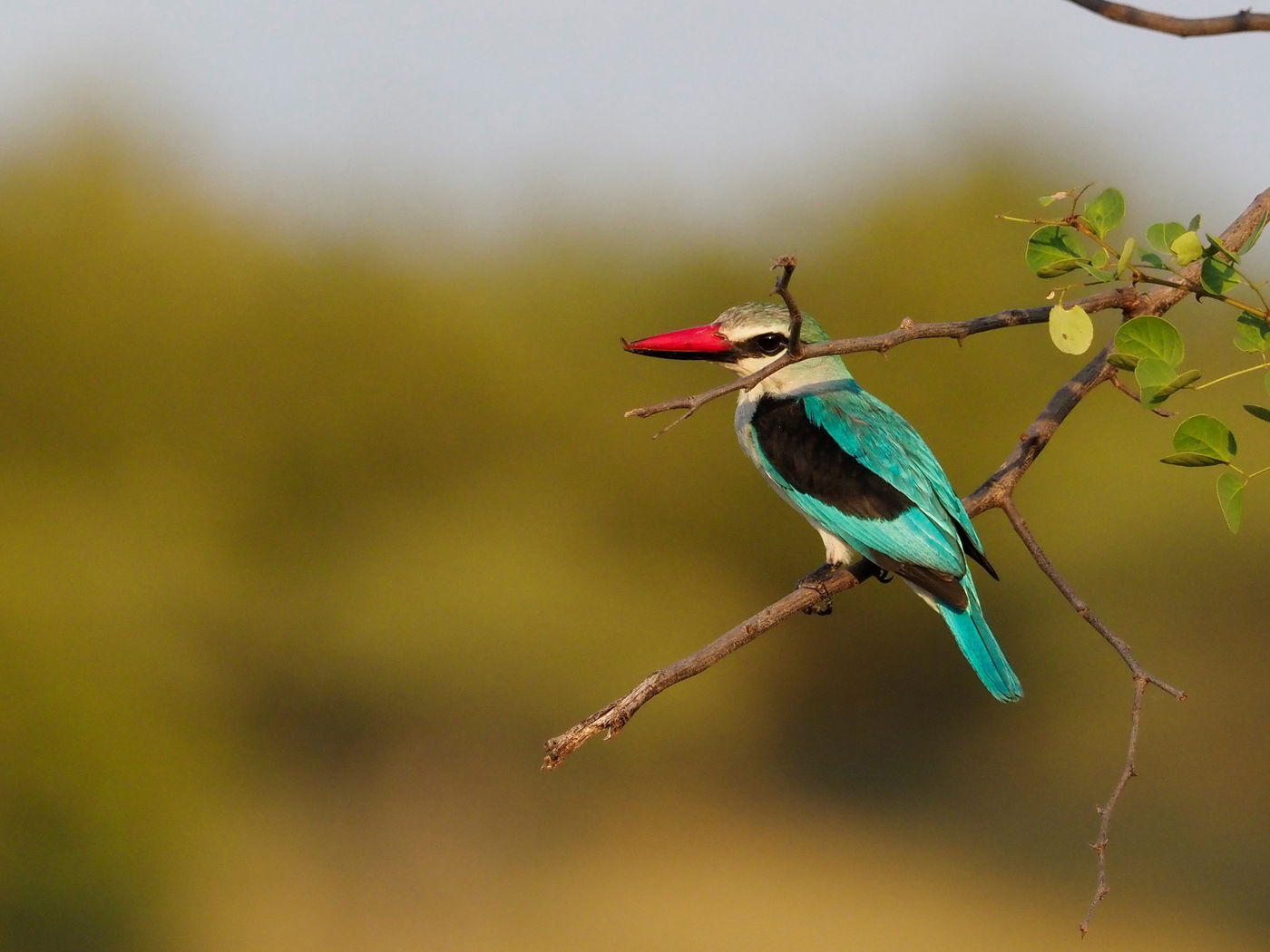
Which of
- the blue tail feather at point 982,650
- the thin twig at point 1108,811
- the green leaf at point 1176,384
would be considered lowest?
the blue tail feather at point 982,650

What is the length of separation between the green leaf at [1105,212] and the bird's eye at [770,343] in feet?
7.30

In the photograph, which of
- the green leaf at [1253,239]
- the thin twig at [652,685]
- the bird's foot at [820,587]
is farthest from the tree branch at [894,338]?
the bird's foot at [820,587]

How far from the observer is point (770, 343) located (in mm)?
5000

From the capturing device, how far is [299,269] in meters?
21.9

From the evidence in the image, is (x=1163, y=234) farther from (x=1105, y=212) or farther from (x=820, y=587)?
(x=820, y=587)

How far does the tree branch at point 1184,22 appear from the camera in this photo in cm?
225

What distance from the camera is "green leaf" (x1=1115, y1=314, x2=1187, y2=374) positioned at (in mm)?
2525

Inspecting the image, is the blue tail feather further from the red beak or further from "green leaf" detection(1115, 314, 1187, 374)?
"green leaf" detection(1115, 314, 1187, 374)

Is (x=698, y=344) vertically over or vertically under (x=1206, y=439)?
under

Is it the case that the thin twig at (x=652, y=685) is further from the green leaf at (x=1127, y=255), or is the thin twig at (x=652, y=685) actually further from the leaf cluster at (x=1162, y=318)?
the green leaf at (x=1127, y=255)

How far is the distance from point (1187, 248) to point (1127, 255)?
0.09m

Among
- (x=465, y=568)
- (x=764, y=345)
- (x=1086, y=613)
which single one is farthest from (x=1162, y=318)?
(x=465, y=568)

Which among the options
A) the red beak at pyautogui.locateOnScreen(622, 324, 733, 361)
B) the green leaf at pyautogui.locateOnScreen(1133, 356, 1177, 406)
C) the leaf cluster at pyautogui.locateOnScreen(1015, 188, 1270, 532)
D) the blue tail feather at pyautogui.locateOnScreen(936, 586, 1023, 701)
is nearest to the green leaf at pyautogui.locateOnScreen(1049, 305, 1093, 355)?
the leaf cluster at pyautogui.locateOnScreen(1015, 188, 1270, 532)

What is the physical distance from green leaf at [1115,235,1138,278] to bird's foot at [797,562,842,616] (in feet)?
4.61
